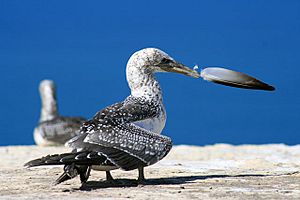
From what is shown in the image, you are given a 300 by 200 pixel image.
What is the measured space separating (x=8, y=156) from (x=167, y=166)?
4573 mm

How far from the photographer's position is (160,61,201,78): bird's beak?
8.82 meters

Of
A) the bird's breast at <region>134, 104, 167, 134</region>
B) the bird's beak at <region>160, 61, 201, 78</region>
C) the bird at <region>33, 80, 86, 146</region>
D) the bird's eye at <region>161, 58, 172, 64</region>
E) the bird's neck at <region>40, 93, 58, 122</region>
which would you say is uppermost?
the bird's neck at <region>40, 93, 58, 122</region>

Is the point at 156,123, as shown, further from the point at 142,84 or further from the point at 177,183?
the point at 177,183

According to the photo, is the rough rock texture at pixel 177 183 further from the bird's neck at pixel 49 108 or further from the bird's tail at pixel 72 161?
the bird's neck at pixel 49 108

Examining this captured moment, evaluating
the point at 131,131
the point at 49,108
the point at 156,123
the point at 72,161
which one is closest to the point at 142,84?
the point at 156,123

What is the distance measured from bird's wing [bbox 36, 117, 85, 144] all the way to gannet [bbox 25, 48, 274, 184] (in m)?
10.7

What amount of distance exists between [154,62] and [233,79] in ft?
3.29

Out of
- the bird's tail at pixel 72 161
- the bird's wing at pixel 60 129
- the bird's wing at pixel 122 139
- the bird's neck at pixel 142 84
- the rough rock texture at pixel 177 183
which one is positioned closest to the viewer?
the bird's tail at pixel 72 161

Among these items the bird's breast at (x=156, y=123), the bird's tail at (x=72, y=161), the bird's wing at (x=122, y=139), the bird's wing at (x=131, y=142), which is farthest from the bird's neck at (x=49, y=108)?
the bird's tail at (x=72, y=161)

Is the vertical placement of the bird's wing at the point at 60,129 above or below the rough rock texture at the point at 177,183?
above

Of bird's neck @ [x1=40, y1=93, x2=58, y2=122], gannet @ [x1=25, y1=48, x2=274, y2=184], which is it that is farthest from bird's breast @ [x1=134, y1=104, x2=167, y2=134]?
bird's neck @ [x1=40, y1=93, x2=58, y2=122]

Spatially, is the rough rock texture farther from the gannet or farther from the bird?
the bird

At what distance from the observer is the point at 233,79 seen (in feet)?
29.3

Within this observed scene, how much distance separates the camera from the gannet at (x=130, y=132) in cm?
754
